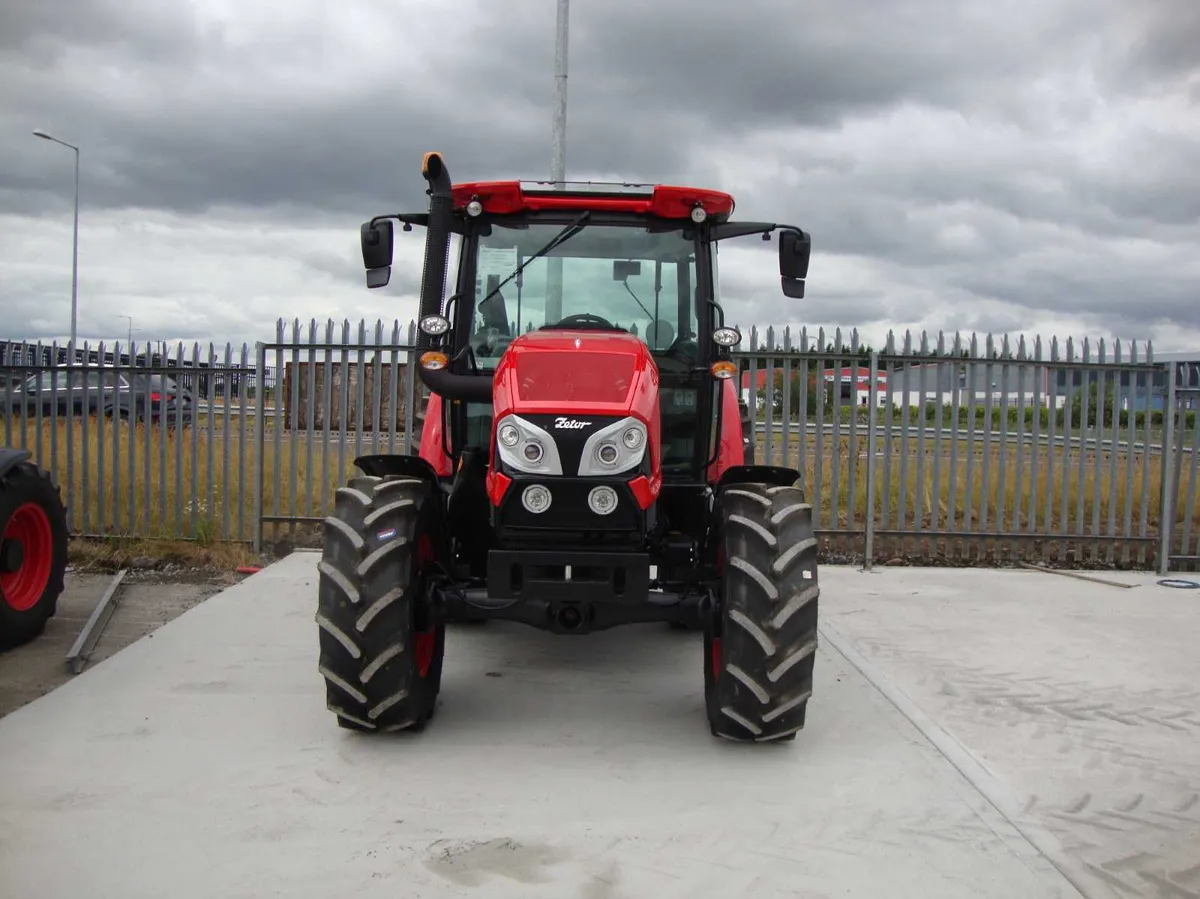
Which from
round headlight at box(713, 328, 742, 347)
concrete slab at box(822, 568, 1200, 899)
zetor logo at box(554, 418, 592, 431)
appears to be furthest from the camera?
round headlight at box(713, 328, 742, 347)

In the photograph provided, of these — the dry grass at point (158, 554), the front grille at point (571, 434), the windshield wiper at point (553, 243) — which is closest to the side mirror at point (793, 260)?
the windshield wiper at point (553, 243)

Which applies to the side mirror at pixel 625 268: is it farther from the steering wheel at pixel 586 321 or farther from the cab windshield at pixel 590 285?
the steering wheel at pixel 586 321

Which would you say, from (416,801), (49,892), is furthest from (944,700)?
(49,892)

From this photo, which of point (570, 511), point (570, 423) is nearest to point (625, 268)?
point (570, 423)

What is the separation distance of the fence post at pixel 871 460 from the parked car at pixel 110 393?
20.6ft

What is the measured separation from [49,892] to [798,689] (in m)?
2.96

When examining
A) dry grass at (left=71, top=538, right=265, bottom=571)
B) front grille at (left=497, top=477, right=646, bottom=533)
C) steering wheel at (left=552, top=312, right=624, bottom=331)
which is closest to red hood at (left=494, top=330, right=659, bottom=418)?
front grille at (left=497, top=477, right=646, bottom=533)

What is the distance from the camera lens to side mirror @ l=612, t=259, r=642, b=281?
573cm

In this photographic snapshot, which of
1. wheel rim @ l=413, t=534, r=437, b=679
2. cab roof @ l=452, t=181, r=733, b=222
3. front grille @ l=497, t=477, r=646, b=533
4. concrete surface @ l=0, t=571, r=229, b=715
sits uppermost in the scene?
cab roof @ l=452, t=181, r=733, b=222

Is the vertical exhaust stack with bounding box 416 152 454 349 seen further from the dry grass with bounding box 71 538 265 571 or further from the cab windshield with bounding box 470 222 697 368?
the dry grass with bounding box 71 538 265 571

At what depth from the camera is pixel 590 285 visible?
5.74m

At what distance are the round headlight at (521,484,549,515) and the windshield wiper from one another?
1546mm

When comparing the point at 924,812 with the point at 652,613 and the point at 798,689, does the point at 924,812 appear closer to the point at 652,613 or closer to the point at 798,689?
the point at 798,689

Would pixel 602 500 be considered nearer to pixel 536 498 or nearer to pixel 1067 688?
pixel 536 498
